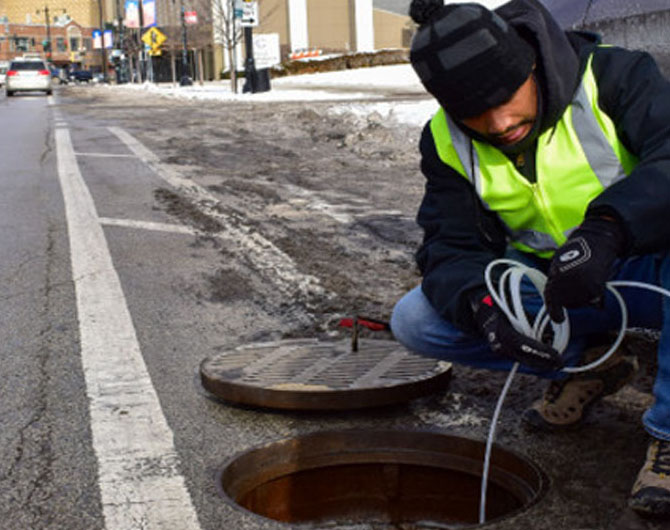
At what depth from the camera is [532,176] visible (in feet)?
9.60

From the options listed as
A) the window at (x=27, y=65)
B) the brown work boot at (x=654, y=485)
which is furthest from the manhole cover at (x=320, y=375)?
the window at (x=27, y=65)

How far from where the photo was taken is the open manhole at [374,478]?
3248 mm

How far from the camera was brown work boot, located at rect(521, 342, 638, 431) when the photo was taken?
3322 millimetres

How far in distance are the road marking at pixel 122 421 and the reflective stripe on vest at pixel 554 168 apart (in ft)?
4.05

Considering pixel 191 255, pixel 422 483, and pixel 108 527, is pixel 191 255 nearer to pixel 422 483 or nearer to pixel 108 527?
pixel 422 483

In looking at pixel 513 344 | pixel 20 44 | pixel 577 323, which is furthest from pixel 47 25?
pixel 513 344

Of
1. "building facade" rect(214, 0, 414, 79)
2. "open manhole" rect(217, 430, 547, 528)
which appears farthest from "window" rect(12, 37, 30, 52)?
"open manhole" rect(217, 430, 547, 528)

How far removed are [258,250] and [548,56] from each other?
3.83m

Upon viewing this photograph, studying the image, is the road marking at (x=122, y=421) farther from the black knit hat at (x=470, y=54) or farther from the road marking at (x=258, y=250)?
the black knit hat at (x=470, y=54)

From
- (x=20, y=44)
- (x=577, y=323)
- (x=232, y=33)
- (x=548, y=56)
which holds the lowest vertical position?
(x=577, y=323)

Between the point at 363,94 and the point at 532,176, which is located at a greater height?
the point at 532,176

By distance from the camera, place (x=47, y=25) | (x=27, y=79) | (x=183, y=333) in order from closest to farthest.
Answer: (x=183, y=333)
(x=27, y=79)
(x=47, y=25)

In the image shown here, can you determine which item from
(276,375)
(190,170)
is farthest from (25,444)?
(190,170)

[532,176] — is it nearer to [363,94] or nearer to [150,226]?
[150,226]
